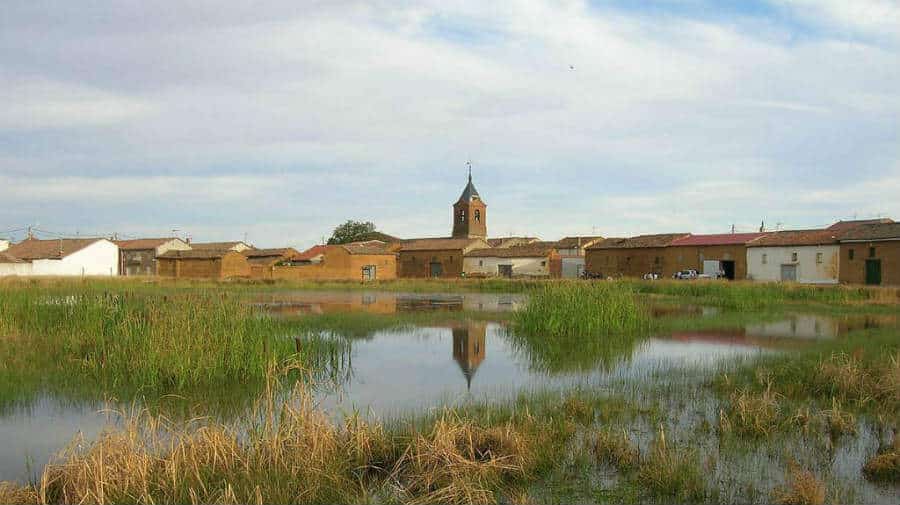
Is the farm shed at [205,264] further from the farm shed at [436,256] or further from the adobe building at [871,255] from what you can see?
the adobe building at [871,255]

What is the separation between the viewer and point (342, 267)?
5741cm

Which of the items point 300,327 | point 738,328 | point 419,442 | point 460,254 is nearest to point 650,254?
point 460,254

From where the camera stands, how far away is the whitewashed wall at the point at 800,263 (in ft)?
139

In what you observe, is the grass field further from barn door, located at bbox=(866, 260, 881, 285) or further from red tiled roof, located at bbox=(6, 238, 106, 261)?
red tiled roof, located at bbox=(6, 238, 106, 261)

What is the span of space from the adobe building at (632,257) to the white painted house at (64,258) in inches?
1655

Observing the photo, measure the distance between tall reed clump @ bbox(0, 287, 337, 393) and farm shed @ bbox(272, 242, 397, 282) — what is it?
39604 millimetres

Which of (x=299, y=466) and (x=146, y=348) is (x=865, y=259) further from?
(x=299, y=466)

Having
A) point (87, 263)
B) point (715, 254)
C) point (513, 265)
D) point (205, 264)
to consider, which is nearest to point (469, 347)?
point (715, 254)

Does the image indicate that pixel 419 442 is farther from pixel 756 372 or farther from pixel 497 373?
pixel 756 372

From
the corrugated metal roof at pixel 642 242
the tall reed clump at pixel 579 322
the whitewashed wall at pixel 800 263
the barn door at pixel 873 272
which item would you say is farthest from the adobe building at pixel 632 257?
the tall reed clump at pixel 579 322

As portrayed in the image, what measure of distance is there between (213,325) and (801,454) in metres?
10.2

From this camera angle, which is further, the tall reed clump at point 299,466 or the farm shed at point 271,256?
the farm shed at point 271,256

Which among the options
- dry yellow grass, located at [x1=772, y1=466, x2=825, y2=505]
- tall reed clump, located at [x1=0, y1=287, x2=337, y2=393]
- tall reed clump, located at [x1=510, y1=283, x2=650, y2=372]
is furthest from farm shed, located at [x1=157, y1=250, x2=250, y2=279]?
dry yellow grass, located at [x1=772, y1=466, x2=825, y2=505]

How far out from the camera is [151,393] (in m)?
10.8
